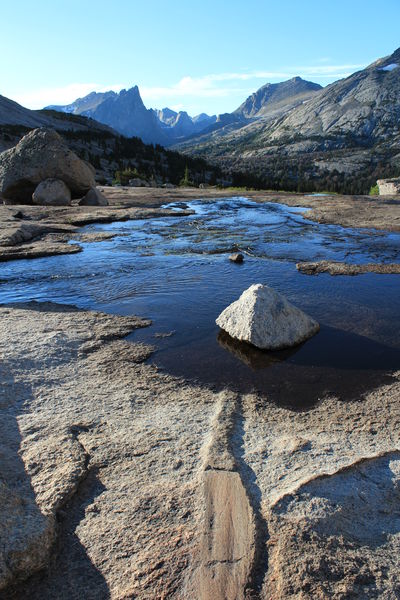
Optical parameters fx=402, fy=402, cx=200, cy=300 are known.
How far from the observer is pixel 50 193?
21312 millimetres

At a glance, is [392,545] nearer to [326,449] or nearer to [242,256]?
[326,449]

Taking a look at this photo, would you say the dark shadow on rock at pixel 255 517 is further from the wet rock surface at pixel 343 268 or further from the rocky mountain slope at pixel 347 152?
the rocky mountain slope at pixel 347 152

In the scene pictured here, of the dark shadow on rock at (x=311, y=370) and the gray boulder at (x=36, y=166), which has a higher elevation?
the gray boulder at (x=36, y=166)

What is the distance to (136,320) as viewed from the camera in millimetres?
7266

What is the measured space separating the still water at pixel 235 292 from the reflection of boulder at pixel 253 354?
0.02 m

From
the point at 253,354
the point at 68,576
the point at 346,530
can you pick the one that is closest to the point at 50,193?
the point at 253,354

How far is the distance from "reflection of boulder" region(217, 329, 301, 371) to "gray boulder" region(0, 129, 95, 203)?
18639 mm

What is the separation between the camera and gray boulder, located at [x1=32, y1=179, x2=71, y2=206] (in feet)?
69.9

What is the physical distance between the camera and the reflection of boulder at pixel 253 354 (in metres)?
5.81

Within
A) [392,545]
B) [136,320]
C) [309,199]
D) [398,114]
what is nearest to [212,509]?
[392,545]

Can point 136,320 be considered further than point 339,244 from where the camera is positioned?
No

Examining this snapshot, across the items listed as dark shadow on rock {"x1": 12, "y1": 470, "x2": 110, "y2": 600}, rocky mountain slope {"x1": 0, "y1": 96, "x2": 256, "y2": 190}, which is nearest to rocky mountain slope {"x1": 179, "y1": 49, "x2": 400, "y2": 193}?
rocky mountain slope {"x1": 0, "y1": 96, "x2": 256, "y2": 190}

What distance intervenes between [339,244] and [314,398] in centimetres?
975

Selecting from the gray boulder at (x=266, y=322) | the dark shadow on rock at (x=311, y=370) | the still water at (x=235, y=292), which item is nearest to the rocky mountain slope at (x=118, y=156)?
the still water at (x=235, y=292)
